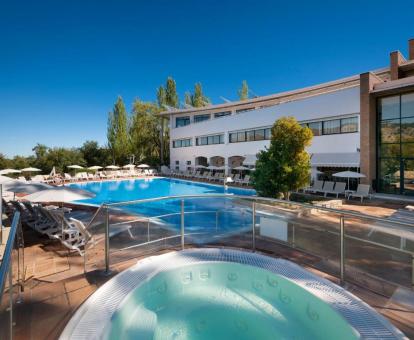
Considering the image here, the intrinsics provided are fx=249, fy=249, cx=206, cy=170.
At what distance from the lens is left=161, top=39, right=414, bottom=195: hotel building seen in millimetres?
15773

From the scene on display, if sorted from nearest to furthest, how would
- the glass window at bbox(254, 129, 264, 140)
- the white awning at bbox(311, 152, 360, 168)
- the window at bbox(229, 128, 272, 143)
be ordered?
the white awning at bbox(311, 152, 360, 168) → the window at bbox(229, 128, 272, 143) → the glass window at bbox(254, 129, 264, 140)

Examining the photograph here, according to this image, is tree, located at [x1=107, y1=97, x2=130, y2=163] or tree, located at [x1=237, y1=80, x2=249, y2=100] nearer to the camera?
tree, located at [x1=107, y1=97, x2=130, y2=163]

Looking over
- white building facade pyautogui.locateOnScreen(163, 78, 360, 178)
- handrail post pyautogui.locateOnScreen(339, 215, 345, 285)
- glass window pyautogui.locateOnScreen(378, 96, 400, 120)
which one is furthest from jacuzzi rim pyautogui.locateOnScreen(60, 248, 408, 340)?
glass window pyautogui.locateOnScreen(378, 96, 400, 120)

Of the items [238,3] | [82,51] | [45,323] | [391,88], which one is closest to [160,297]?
[45,323]

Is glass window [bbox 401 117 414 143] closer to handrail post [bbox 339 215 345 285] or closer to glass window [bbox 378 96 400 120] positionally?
glass window [bbox 378 96 400 120]

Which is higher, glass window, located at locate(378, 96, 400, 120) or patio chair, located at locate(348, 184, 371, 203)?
glass window, located at locate(378, 96, 400, 120)

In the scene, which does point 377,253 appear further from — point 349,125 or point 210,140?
point 210,140

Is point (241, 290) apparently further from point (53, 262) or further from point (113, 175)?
point (113, 175)

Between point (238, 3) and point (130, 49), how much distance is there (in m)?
14.1

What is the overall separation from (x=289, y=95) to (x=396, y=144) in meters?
15.1

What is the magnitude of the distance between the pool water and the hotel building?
50.3ft

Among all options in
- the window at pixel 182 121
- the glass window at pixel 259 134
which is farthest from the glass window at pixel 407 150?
the window at pixel 182 121

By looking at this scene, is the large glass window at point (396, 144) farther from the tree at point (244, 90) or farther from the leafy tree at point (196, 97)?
the leafy tree at point (196, 97)

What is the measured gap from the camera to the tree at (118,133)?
42.3 m
